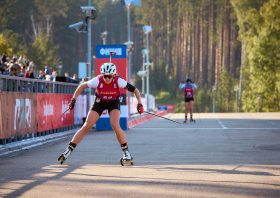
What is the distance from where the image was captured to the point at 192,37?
8638cm

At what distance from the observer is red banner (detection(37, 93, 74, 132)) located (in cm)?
1354

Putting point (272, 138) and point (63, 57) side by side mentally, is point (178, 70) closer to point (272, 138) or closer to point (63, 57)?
point (63, 57)

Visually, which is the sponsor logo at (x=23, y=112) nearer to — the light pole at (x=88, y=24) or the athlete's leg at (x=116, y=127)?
the athlete's leg at (x=116, y=127)

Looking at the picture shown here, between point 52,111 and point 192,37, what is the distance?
7381 cm

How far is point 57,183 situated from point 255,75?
58.4 meters

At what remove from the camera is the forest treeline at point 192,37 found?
58.0 m

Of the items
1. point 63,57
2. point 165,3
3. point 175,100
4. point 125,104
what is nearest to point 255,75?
point 175,100

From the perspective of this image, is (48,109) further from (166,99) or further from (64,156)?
(166,99)

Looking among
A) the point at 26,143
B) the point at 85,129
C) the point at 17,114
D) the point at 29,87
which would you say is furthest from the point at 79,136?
the point at 29,87

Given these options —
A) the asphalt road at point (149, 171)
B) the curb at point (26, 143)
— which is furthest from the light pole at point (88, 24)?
the asphalt road at point (149, 171)

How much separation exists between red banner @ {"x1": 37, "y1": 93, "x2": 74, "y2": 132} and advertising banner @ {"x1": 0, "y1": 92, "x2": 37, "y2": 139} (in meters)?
0.49

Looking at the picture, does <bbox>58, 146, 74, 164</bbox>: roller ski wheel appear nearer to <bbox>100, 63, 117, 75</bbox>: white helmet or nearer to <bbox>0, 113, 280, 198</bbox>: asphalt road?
<bbox>0, 113, 280, 198</bbox>: asphalt road

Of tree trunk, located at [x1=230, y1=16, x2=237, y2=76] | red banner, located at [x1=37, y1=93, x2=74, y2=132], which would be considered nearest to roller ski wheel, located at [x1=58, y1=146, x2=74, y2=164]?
red banner, located at [x1=37, y1=93, x2=74, y2=132]

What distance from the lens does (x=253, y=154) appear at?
32.1 ft
